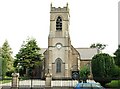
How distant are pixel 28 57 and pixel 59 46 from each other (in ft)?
25.9

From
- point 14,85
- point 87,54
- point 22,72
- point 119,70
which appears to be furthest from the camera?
point 87,54

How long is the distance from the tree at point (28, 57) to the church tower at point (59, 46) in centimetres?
411

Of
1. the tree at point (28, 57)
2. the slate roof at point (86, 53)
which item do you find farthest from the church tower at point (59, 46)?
the slate roof at point (86, 53)

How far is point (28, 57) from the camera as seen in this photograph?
207 ft

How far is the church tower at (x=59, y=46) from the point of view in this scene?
59.8 m

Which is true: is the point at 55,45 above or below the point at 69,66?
above

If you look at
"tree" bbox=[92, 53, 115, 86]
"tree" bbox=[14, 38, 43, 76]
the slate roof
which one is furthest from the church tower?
"tree" bbox=[92, 53, 115, 86]

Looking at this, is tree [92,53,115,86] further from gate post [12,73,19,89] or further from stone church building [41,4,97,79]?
stone church building [41,4,97,79]

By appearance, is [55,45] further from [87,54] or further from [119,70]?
[119,70]

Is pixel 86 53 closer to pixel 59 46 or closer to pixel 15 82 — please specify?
pixel 59 46

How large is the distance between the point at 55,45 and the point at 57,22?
510cm

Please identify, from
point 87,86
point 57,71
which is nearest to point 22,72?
point 57,71

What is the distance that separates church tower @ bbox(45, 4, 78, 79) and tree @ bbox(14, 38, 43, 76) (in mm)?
4112

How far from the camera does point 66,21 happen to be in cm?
6078
